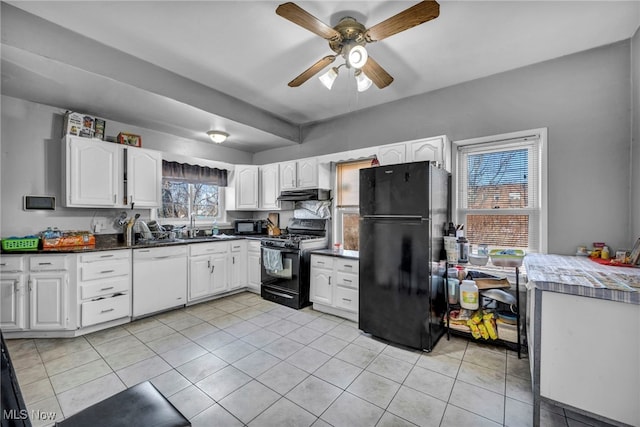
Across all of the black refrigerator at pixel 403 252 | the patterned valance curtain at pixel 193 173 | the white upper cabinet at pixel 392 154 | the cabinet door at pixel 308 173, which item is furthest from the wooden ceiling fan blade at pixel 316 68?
the patterned valance curtain at pixel 193 173

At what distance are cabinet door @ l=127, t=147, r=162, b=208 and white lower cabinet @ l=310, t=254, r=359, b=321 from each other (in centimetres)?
229

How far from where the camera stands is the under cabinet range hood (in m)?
3.96

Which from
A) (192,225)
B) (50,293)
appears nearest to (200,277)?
(192,225)

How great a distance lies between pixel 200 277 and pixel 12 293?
173cm

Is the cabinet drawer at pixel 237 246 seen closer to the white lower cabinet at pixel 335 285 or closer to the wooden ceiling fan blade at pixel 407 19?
the white lower cabinet at pixel 335 285

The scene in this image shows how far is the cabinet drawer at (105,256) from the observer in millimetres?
2775

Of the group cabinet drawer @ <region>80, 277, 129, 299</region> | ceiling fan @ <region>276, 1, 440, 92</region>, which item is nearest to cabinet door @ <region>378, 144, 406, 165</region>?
ceiling fan @ <region>276, 1, 440, 92</region>

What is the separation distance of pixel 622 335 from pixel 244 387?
2.26m

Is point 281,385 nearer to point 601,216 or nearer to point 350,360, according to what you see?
point 350,360

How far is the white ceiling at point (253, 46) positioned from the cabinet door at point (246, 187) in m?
1.31

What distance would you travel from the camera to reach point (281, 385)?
2000 mm

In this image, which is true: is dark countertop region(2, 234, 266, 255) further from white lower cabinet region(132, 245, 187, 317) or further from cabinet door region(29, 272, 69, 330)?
cabinet door region(29, 272, 69, 330)

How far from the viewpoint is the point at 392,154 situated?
10.5ft

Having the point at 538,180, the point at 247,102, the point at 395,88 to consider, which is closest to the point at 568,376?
the point at 538,180
